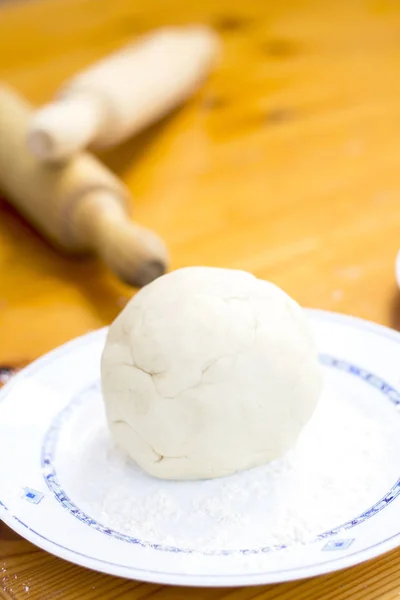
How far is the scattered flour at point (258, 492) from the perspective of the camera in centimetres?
63

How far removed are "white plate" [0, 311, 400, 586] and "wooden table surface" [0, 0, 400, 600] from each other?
0.13 feet

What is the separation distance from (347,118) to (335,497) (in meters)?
0.98

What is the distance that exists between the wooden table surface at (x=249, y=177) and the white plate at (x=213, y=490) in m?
0.04

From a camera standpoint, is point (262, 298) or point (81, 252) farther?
point (81, 252)

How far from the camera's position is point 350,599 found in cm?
59

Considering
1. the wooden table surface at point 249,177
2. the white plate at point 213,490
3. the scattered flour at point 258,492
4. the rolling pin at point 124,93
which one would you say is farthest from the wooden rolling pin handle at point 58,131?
the scattered flour at point 258,492

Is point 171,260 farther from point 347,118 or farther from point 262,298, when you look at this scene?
point 347,118

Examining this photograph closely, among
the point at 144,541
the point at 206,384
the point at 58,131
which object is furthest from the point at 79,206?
the point at 144,541

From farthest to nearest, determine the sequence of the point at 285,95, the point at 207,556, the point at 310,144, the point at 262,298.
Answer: the point at 285,95, the point at 310,144, the point at 262,298, the point at 207,556

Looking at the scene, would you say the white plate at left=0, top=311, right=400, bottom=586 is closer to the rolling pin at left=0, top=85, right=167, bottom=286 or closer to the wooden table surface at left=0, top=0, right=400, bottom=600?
the wooden table surface at left=0, top=0, right=400, bottom=600

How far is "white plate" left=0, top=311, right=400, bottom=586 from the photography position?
579 millimetres

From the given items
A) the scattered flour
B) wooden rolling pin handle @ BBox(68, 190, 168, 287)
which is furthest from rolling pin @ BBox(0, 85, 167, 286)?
the scattered flour

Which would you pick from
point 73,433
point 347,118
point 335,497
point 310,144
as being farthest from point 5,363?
point 347,118

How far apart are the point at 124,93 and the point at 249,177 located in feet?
0.83
